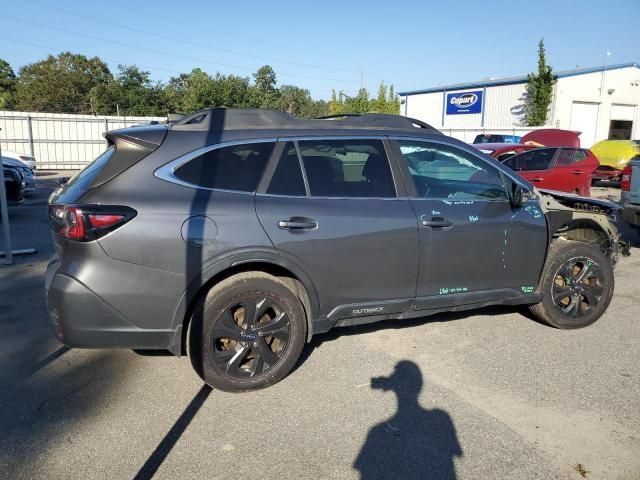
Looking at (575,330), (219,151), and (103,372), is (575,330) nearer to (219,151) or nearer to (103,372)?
(219,151)

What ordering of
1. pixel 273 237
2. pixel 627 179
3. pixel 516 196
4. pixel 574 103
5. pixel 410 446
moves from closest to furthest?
pixel 410 446 → pixel 273 237 → pixel 516 196 → pixel 627 179 → pixel 574 103

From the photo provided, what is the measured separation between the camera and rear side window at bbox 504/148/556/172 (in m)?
12.4

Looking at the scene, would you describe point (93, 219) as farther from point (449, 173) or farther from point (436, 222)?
point (449, 173)

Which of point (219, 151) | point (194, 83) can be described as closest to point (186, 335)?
point (219, 151)

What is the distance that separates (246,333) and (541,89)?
34.6 metres

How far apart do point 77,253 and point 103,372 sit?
1.12 meters

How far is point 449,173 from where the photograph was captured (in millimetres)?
4684

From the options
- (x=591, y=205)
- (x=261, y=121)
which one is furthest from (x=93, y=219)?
(x=591, y=205)

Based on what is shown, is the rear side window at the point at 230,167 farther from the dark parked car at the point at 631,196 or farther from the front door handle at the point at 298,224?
the dark parked car at the point at 631,196

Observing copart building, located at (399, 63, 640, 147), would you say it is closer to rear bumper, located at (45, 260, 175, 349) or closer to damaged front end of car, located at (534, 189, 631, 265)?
damaged front end of car, located at (534, 189, 631, 265)

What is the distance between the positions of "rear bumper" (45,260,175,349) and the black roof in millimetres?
1267

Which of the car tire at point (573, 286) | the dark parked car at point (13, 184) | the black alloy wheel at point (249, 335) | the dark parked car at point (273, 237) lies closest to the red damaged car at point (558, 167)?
the car tire at point (573, 286)

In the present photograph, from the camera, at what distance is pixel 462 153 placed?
4352 millimetres

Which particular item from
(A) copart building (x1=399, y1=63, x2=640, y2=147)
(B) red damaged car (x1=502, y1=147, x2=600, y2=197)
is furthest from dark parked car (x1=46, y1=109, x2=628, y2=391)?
(A) copart building (x1=399, y1=63, x2=640, y2=147)
